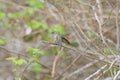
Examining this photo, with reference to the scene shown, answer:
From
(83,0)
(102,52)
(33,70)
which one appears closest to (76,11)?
(83,0)

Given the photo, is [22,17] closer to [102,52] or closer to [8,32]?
[8,32]

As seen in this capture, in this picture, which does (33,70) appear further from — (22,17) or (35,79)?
(22,17)

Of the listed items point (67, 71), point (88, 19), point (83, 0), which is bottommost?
point (67, 71)

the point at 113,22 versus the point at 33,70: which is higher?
the point at 113,22

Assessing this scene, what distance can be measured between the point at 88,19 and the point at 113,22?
308 mm

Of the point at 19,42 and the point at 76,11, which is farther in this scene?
the point at 19,42

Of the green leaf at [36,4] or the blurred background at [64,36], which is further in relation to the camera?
the green leaf at [36,4]

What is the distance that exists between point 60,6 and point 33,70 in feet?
2.45

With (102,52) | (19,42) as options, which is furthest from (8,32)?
(102,52)

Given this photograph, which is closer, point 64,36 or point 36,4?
point 64,36

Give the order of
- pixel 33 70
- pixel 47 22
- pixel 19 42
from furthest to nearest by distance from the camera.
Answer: pixel 47 22
pixel 19 42
pixel 33 70

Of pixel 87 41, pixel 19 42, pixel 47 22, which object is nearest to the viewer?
pixel 87 41

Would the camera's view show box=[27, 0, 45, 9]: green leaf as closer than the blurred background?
No

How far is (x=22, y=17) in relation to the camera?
17.6ft
